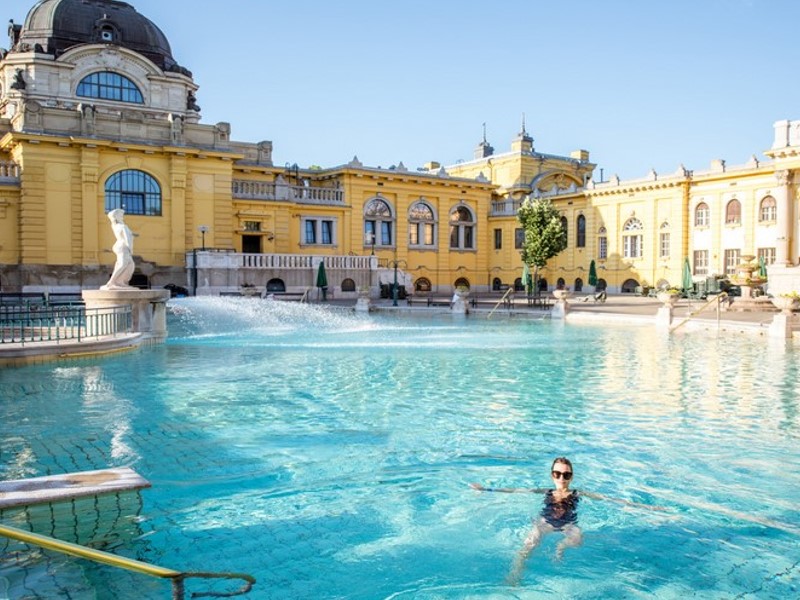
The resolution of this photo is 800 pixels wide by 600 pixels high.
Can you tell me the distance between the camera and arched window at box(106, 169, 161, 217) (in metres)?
37.3

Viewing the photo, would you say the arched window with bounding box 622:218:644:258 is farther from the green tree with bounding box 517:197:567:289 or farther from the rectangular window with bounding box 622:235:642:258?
A: the green tree with bounding box 517:197:567:289

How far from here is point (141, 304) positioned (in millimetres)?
19547

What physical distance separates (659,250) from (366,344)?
108 ft

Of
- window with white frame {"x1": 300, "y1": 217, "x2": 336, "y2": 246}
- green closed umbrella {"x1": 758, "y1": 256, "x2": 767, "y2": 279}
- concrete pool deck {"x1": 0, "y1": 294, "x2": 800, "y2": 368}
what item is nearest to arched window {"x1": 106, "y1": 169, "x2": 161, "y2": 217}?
window with white frame {"x1": 300, "y1": 217, "x2": 336, "y2": 246}

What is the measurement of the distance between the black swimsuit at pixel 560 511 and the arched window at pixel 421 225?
4498 cm

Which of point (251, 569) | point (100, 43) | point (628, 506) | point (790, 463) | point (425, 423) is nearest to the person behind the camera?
point (251, 569)

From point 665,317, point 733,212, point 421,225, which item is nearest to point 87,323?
point 665,317

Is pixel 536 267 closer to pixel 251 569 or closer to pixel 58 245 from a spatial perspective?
pixel 58 245

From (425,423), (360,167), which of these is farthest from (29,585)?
(360,167)

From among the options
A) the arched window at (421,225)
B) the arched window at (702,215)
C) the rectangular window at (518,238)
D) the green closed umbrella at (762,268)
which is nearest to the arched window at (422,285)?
the arched window at (421,225)

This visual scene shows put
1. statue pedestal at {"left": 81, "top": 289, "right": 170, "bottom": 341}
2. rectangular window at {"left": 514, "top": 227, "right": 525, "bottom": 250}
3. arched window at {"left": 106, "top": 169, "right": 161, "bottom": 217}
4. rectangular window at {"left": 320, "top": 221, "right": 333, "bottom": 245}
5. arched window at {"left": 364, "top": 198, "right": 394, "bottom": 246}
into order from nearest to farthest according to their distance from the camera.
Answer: statue pedestal at {"left": 81, "top": 289, "right": 170, "bottom": 341} → arched window at {"left": 106, "top": 169, "right": 161, "bottom": 217} → rectangular window at {"left": 320, "top": 221, "right": 333, "bottom": 245} → arched window at {"left": 364, "top": 198, "right": 394, "bottom": 246} → rectangular window at {"left": 514, "top": 227, "right": 525, "bottom": 250}

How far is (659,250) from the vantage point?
47.8m

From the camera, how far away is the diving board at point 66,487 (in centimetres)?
580

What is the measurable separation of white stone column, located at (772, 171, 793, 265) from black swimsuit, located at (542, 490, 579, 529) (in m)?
37.3
